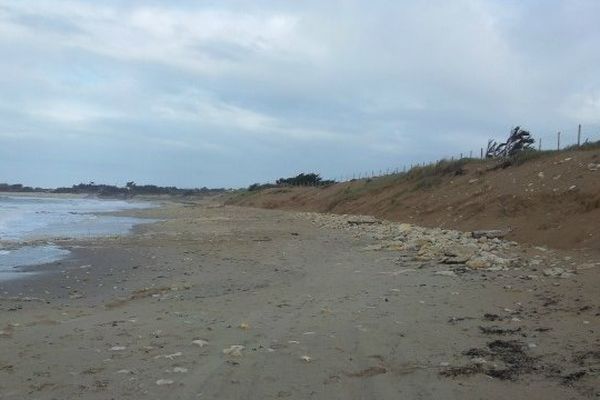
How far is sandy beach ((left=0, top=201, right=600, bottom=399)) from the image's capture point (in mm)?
4883

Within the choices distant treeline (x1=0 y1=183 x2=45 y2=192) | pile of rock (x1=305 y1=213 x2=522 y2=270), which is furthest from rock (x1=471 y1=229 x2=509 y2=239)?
distant treeline (x1=0 y1=183 x2=45 y2=192)

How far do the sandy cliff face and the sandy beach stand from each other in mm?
2770

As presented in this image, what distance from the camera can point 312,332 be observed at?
668 centimetres

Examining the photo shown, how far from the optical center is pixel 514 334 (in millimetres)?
6340

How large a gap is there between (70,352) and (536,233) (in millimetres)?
12866

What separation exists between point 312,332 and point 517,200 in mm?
14554

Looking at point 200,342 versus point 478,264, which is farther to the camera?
point 478,264

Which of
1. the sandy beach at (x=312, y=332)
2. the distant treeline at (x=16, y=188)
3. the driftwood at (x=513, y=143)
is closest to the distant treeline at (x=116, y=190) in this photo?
the distant treeline at (x=16, y=188)

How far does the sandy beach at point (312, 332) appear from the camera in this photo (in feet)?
16.0

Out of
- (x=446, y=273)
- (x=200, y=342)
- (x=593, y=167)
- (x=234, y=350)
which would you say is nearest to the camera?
(x=234, y=350)

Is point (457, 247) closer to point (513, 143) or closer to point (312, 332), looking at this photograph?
point (312, 332)

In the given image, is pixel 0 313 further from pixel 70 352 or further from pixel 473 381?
pixel 473 381

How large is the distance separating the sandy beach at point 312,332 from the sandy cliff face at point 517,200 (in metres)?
2.77

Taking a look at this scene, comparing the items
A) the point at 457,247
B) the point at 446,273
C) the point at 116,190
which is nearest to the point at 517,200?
the point at 457,247
